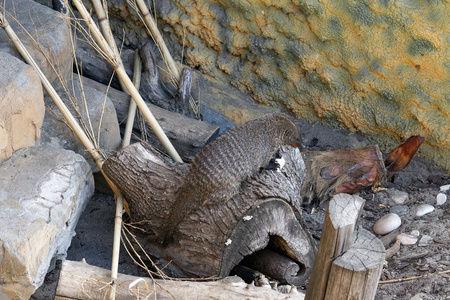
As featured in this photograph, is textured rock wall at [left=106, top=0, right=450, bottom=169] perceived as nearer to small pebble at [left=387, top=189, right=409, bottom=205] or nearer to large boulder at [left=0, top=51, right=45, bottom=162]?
small pebble at [left=387, top=189, right=409, bottom=205]

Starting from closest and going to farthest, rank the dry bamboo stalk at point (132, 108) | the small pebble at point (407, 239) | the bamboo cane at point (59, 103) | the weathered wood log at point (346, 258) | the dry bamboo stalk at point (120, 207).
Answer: the weathered wood log at point (346, 258)
the dry bamboo stalk at point (120, 207)
the bamboo cane at point (59, 103)
the small pebble at point (407, 239)
the dry bamboo stalk at point (132, 108)

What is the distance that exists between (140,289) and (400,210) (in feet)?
5.50

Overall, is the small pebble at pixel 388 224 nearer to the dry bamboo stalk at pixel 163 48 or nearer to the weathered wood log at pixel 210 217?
the weathered wood log at pixel 210 217

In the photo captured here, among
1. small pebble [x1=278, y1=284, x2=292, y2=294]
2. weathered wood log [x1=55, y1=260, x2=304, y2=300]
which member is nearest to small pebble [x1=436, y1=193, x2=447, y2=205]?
small pebble [x1=278, y1=284, x2=292, y2=294]

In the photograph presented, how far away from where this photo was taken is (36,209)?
1.91m

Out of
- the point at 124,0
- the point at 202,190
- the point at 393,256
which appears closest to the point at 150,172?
the point at 202,190

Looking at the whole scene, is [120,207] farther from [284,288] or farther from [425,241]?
[425,241]

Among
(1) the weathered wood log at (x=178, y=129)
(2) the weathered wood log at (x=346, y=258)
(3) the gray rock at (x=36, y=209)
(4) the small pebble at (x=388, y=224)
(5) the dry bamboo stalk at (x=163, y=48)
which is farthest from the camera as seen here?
(5) the dry bamboo stalk at (x=163, y=48)

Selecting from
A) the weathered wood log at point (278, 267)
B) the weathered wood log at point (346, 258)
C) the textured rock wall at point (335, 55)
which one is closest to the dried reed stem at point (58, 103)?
the weathered wood log at point (278, 267)

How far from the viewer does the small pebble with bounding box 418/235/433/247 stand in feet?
7.91

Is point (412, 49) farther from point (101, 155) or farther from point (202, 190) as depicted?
point (101, 155)

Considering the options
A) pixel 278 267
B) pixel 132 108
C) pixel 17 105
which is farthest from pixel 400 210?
pixel 17 105

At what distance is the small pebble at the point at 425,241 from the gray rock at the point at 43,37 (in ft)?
6.92

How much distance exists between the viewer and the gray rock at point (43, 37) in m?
2.47
